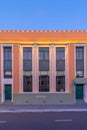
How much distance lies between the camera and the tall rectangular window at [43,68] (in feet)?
112

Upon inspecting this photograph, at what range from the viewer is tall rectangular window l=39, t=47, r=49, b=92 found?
34219 millimetres

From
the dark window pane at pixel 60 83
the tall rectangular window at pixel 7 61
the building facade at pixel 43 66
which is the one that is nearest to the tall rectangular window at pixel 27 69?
the building facade at pixel 43 66

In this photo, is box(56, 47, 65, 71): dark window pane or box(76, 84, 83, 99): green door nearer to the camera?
box(56, 47, 65, 71): dark window pane

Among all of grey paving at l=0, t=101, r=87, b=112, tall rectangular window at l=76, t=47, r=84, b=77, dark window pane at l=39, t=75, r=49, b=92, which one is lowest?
grey paving at l=0, t=101, r=87, b=112

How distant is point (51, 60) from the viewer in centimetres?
3431

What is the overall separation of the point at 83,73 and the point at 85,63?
1146 mm

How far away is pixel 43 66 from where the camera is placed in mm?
34406

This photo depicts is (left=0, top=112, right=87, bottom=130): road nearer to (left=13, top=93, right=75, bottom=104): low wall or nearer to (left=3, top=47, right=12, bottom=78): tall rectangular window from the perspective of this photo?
(left=13, top=93, right=75, bottom=104): low wall

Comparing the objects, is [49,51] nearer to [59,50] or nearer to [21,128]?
[59,50]

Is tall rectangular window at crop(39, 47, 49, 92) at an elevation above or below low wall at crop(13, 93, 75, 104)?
above

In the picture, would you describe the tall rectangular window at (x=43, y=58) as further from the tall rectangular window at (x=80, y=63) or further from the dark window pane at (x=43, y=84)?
the tall rectangular window at (x=80, y=63)

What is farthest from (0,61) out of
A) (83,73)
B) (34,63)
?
(83,73)

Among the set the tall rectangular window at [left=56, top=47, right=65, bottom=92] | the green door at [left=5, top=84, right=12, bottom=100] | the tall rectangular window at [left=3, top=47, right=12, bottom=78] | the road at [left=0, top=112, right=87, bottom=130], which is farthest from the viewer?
the green door at [left=5, top=84, right=12, bottom=100]

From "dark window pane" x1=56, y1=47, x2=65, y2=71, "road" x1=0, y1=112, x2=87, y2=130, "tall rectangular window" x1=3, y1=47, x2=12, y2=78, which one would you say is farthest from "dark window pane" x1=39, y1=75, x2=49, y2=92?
"road" x1=0, y1=112, x2=87, y2=130
